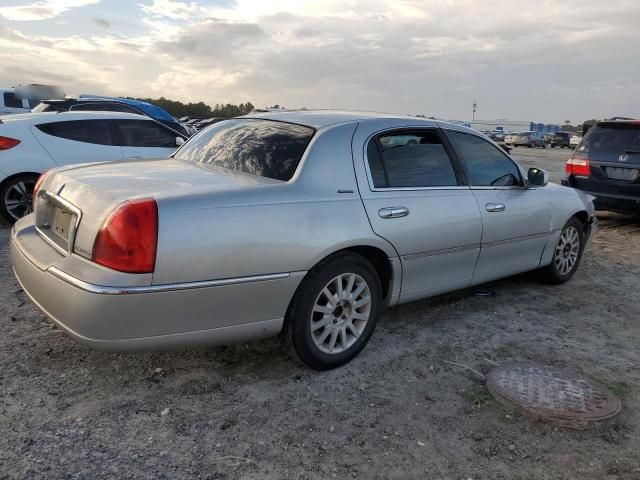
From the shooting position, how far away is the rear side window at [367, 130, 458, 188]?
3588 mm

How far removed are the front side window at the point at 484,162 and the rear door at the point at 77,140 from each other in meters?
4.71

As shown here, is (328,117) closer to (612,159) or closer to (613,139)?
(612,159)

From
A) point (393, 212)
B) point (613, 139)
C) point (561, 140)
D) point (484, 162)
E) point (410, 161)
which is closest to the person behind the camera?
point (393, 212)

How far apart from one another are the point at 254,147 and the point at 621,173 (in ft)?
21.6

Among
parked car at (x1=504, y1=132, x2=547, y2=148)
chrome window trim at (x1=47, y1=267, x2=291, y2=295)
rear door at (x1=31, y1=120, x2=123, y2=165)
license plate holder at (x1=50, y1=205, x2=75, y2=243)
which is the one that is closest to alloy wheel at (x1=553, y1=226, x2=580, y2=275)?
chrome window trim at (x1=47, y1=267, x2=291, y2=295)

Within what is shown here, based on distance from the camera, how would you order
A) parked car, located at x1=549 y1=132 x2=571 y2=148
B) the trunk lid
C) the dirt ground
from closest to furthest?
the dirt ground < the trunk lid < parked car, located at x1=549 y1=132 x2=571 y2=148

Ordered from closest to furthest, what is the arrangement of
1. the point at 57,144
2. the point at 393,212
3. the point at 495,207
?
the point at 393,212 → the point at 495,207 → the point at 57,144

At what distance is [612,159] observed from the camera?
8125 mm

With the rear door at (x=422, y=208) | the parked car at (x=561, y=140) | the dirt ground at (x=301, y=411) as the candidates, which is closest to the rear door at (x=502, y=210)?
the rear door at (x=422, y=208)

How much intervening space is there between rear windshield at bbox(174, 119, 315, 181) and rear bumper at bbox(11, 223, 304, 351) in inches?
28.6

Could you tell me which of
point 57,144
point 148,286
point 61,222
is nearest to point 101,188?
point 61,222

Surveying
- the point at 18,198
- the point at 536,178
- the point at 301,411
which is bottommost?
the point at 301,411

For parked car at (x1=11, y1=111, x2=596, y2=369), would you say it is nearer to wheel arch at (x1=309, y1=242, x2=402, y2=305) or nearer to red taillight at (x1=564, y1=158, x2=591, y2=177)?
wheel arch at (x1=309, y1=242, x2=402, y2=305)

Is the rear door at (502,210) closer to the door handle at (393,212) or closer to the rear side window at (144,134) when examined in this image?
the door handle at (393,212)
